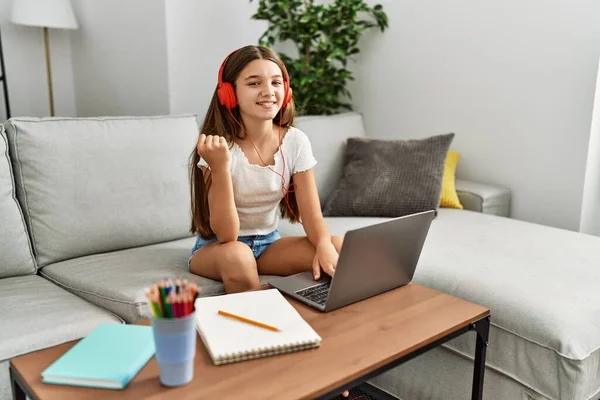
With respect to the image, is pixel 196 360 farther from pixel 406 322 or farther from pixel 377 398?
pixel 377 398

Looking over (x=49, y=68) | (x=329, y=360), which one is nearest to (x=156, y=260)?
(x=329, y=360)

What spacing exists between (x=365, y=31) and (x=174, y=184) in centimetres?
149

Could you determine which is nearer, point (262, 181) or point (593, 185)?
point (262, 181)

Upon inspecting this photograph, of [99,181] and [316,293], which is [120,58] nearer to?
[99,181]

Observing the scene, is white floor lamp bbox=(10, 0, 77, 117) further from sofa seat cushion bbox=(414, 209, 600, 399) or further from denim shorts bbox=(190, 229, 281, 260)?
sofa seat cushion bbox=(414, 209, 600, 399)

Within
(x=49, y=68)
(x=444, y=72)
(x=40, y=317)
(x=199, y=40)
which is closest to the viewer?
(x=40, y=317)

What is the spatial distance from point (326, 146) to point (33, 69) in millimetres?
2126

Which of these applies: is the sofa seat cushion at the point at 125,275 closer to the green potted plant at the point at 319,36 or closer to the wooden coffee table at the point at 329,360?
the wooden coffee table at the point at 329,360

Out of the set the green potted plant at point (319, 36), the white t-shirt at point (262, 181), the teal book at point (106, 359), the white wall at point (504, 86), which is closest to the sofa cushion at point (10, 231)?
the white t-shirt at point (262, 181)

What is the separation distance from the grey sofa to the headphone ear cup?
50 cm

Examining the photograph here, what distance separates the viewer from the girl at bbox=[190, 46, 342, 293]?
155 cm

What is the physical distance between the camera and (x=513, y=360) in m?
1.48

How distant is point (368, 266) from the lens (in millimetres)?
1271

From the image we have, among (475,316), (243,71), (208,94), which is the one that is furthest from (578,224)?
(208,94)
